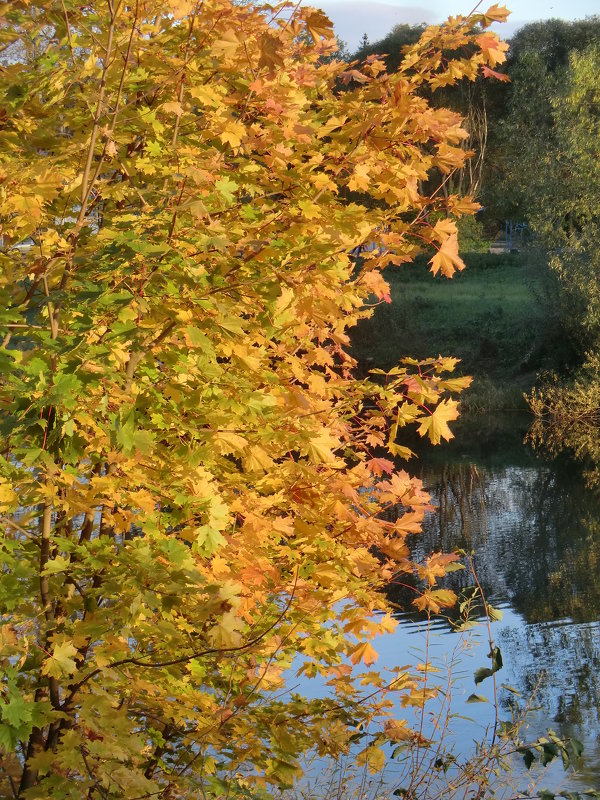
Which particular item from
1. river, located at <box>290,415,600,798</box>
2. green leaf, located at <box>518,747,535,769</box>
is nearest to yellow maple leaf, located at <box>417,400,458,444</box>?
river, located at <box>290,415,600,798</box>

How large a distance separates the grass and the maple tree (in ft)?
81.5

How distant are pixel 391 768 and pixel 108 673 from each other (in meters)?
4.69

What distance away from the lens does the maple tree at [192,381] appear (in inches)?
127

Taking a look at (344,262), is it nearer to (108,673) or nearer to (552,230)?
(108,673)

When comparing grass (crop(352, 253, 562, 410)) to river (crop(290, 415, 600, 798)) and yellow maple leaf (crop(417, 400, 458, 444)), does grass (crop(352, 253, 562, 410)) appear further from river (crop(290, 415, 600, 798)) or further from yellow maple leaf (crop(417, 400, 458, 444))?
yellow maple leaf (crop(417, 400, 458, 444))

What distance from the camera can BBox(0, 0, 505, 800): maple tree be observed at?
323 cm

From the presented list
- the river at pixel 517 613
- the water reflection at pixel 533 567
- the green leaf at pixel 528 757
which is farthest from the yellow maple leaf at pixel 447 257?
the water reflection at pixel 533 567

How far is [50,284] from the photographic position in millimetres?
3883

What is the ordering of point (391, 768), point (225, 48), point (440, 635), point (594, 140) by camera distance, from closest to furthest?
point (225, 48), point (391, 768), point (440, 635), point (594, 140)

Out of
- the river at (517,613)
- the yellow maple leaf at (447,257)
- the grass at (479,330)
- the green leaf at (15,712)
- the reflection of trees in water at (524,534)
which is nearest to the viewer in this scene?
the green leaf at (15,712)

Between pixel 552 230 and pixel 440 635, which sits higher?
pixel 552 230

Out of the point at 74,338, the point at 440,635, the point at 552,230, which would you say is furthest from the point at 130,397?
the point at 552,230

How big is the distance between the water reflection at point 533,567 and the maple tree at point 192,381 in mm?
2744

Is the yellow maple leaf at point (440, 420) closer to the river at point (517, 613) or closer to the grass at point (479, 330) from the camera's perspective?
the river at point (517, 613)
